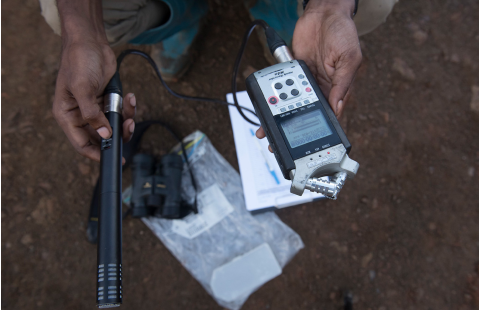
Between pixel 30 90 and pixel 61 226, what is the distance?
723 millimetres

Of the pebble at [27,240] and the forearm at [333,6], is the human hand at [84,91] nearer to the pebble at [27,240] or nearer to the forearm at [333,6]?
the forearm at [333,6]

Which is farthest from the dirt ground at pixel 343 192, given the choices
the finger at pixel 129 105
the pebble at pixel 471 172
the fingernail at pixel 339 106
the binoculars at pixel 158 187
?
the fingernail at pixel 339 106

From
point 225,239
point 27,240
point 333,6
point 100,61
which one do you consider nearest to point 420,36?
point 333,6

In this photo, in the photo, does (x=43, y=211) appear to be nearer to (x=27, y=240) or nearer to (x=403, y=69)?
(x=27, y=240)

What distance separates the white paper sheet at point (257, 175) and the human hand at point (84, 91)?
0.56m

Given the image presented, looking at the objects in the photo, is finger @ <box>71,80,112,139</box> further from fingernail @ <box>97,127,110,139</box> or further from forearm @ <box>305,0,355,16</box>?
forearm @ <box>305,0,355,16</box>

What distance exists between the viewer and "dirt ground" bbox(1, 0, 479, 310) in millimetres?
1409

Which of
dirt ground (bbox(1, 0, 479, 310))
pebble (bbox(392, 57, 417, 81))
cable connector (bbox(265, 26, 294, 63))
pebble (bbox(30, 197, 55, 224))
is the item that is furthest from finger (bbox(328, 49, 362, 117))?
pebble (bbox(30, 197, 55, 224))

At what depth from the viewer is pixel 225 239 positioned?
140 centimetres

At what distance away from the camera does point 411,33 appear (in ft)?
5.31

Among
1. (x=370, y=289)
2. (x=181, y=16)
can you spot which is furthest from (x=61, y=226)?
(x=370, y=289)

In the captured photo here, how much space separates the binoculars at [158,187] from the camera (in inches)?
49.5

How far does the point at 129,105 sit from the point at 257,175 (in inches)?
24.8

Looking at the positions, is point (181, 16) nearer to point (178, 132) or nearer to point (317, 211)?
point (178, 132)
